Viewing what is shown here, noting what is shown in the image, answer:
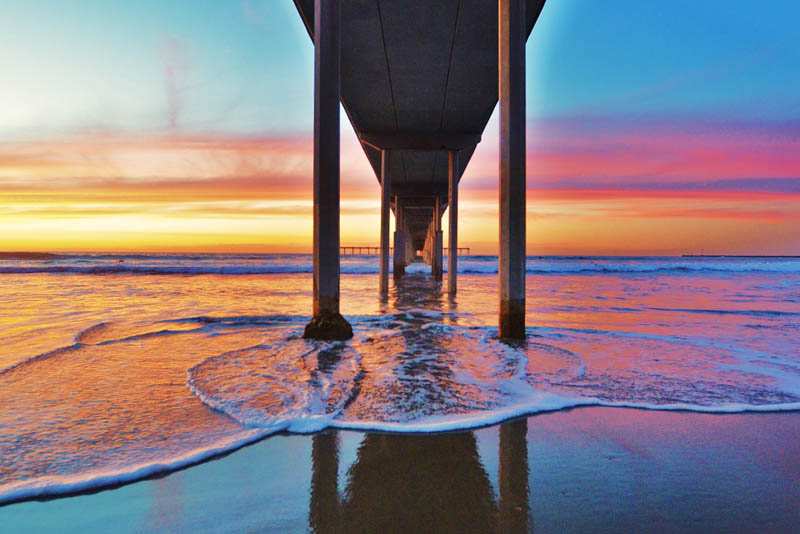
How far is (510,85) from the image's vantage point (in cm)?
651

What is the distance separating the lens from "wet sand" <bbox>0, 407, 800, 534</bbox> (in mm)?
1976

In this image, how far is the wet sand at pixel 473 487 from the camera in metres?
1.98

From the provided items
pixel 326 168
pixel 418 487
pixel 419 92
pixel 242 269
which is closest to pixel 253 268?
pixel 242 269

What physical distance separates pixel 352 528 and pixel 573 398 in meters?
2.54

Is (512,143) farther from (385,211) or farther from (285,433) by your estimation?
(385,211)

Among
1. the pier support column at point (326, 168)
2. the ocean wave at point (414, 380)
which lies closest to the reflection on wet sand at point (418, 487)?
the ocean wave at point (414, 380)

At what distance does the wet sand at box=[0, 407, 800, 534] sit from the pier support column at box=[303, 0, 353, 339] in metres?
3.79

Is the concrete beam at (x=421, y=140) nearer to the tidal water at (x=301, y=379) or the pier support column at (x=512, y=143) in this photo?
the tidal water at (x=301, y=379)

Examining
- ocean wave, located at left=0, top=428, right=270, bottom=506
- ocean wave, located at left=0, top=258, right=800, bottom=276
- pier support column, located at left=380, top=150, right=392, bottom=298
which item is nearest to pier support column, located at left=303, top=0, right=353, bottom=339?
ocean wave, located at left=0, top=428, right=270, bottom=506

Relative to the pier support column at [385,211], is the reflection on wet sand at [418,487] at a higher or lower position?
lower

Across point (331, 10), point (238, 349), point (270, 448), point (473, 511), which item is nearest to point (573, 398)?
point (473, 511)

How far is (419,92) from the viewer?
13414 millimetres

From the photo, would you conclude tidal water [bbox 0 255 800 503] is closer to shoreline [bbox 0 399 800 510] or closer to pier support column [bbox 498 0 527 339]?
shoreline [bbox 0 399 800 510]

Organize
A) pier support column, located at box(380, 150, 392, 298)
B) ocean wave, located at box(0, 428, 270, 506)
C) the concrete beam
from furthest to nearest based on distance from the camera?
1. pier support column, located at box(380, 150, 392, 298)
2. the concrete beam
3. ocean wave, located at box(0, 428, 270, 506)
